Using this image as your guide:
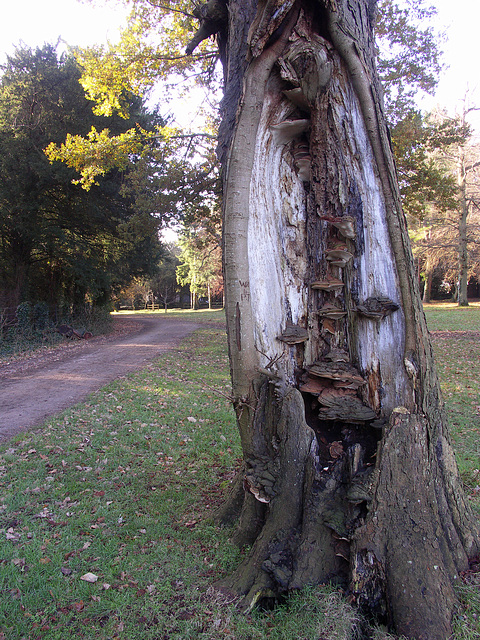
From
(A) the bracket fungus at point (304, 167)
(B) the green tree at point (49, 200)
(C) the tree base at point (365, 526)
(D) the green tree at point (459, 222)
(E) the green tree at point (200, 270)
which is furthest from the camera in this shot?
(E) the green tree at point (200, 270)

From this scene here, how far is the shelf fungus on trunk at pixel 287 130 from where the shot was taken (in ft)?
8.73

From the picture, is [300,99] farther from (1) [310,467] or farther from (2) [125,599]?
(2) [125,599]

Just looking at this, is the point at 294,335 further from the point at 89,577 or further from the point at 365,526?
the point at 89,577

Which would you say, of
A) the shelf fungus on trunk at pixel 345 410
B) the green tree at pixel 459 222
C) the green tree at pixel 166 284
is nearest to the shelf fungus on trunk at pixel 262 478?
the shelf fungus on trunk at pixel 345 410

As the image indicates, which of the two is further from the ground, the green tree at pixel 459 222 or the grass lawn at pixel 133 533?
the green tree at pixel 459 222

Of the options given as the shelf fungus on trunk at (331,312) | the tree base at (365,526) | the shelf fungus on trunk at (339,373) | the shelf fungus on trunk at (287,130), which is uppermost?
the shelf fungus on trunk at (287,130)

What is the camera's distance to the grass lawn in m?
2.21

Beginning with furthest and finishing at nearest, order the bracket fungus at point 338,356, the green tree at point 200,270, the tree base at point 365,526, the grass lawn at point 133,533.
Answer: the green tree at point 200,270, the bracket fungus at point 338,356, the grass lawn at point 133,533, the tree base at point 365,526

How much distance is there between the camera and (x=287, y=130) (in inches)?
107

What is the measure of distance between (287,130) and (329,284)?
1.15 metres

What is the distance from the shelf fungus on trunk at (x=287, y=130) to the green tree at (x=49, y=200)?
995 cm

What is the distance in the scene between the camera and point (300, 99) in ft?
8.73

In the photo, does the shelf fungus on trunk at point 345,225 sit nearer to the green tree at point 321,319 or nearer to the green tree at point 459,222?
the green tree at point 321,319

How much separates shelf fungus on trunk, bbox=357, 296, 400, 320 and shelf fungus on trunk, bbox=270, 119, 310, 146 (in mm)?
1316
